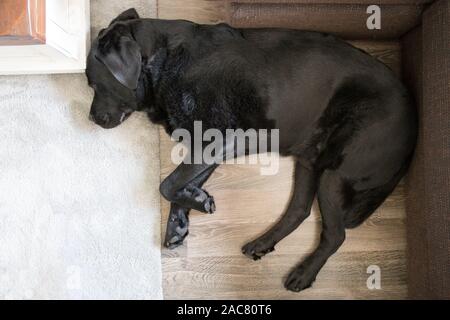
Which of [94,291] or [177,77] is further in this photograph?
[94,291]

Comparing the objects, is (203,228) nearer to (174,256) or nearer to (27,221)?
(174,256)

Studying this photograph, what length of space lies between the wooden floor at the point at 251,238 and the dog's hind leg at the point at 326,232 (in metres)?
0.06

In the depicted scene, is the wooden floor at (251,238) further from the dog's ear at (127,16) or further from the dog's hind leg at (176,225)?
the dog's ear at (127,16)

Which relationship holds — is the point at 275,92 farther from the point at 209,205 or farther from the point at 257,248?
the point at 257,248

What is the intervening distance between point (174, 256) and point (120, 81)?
0.74 meters

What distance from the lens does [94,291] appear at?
5.76 ft

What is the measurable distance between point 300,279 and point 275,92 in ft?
2.45

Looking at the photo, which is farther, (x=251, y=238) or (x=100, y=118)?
(x=251, y=238)

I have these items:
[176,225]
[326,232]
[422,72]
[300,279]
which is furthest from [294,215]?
[422,72]

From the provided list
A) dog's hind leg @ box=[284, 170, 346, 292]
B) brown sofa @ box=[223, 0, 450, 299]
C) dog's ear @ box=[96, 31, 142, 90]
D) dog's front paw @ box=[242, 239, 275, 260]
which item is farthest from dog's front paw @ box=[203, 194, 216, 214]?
brown sofa @ box=[223, 0, 450, 299]

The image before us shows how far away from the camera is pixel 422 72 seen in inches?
60.3

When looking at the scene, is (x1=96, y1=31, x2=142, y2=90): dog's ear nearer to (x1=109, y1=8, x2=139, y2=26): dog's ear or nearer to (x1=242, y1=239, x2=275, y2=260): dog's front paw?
(x1=109, y1=8, x2=139, y2=26): dog's ear

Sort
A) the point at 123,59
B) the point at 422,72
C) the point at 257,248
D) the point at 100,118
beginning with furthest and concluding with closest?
the point at 257,248, the point at 100,118, the point at 422,72, the point at 123,59

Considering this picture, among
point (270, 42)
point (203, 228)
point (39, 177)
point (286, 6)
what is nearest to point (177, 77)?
point (270, 42)
